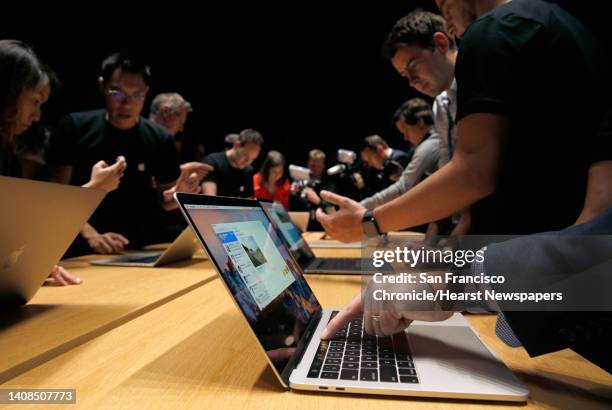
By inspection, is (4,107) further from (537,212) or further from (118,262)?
(537,212)

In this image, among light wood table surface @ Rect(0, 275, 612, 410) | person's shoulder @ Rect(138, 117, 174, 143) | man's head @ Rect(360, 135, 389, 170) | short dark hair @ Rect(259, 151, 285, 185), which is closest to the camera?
light wood table surface @ Rect(0, 275, 612, 410)

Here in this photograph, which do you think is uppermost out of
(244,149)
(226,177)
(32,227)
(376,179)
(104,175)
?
(32,227)

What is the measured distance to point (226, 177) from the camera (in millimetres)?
3168

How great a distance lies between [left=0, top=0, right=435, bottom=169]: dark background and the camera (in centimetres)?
350

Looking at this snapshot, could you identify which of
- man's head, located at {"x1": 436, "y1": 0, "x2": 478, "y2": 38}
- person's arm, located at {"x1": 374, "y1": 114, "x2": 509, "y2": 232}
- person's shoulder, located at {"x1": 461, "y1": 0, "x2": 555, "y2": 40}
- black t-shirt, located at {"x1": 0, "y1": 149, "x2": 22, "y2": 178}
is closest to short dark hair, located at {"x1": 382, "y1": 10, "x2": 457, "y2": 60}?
man's head, located at {"x1": 436, "y1": 0, "x2": 478, "y2": 38}

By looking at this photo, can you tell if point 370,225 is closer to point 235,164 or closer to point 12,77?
point 12,77

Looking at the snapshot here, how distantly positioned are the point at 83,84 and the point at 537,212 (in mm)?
3965

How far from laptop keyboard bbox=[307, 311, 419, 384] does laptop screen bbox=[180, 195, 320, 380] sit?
5 centimetres

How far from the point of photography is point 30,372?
52 centimetres

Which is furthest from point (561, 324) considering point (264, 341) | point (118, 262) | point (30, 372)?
point (118, 262)

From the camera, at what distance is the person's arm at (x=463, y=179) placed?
0.79 m

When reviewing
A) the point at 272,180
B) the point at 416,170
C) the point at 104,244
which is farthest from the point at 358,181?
the point at 104,244

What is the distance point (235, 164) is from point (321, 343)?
9.14 ft

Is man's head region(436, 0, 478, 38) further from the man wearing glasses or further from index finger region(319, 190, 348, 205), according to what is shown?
the man wearing glasses
